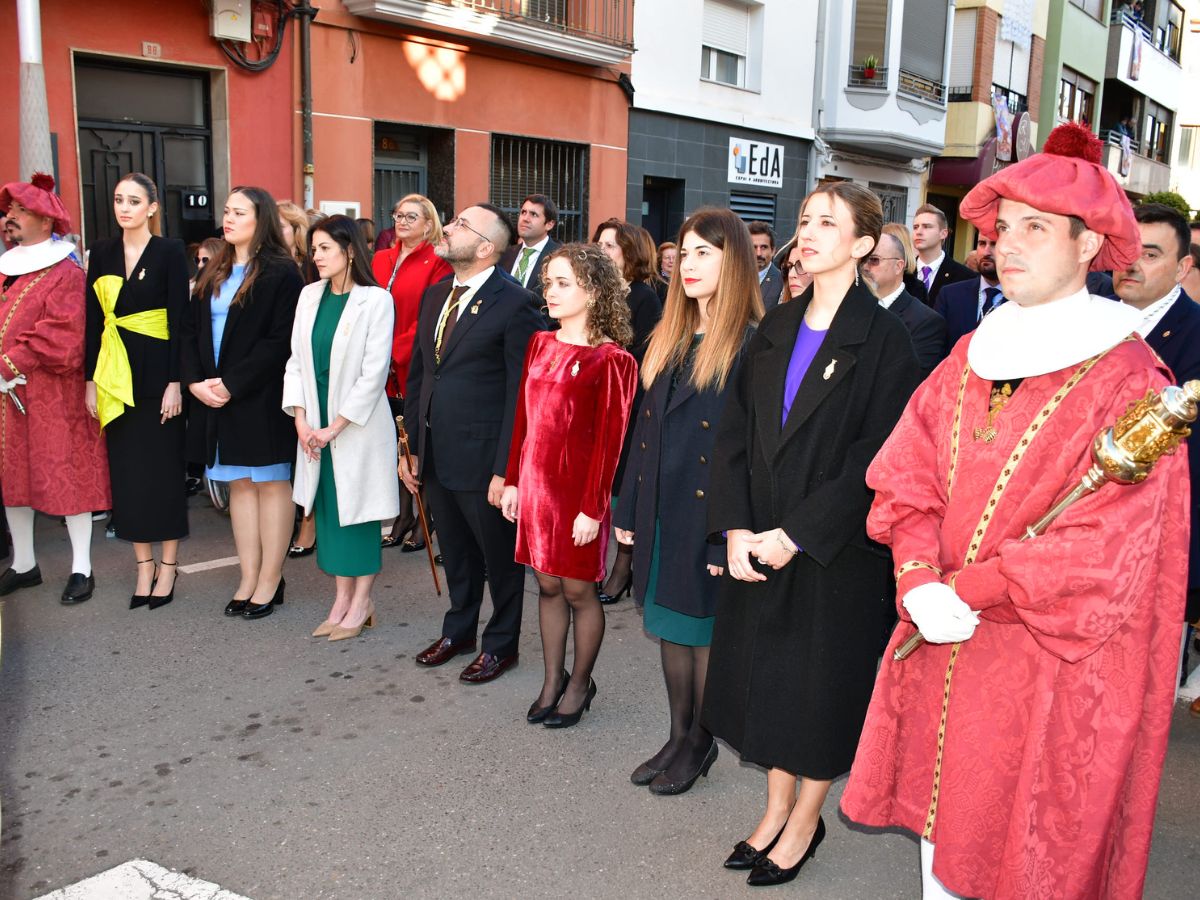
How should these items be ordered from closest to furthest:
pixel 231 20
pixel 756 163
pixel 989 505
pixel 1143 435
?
1. pixel 1143 435
2. pixel 989 505
3. pixel 231 20
4. pixel 756 163

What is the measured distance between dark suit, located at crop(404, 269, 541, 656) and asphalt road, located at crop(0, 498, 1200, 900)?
0.44m

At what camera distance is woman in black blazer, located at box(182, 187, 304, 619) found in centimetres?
526

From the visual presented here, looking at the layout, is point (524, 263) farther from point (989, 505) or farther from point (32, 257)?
point (989, 505)

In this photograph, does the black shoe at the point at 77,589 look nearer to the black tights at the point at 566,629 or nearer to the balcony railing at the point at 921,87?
the black tights at the point at 566,629

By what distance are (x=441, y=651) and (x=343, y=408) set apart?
3.98 feet

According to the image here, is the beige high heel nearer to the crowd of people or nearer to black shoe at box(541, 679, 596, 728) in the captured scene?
the crowd of people

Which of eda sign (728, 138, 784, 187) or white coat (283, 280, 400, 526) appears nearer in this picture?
white coat (283, 280, 400, 526)

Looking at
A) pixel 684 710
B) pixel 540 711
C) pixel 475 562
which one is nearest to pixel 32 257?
pixel 475 562

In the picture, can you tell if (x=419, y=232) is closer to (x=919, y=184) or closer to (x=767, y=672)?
(x=767, y=672)

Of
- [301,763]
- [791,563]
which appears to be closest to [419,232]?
[301,763]

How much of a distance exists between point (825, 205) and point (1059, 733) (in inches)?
62.1

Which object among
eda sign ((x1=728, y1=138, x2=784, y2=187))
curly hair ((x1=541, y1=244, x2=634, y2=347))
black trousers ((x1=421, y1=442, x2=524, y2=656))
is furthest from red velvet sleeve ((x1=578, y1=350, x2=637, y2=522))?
eda sign ((x1=728, y1=138, x2=784, y2=187))

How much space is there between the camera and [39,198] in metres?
5.41

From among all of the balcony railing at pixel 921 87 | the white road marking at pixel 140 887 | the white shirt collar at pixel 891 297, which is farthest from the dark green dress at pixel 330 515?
the balcony railing at pixel 921 87
